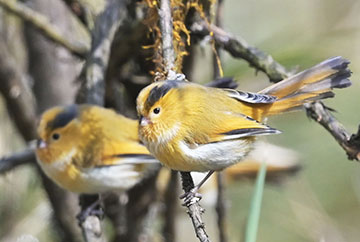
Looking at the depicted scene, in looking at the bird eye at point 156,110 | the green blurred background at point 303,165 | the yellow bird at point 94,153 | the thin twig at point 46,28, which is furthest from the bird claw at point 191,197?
the green blurred background at point 303,165

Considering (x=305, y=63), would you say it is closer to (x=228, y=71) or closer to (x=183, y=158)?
(x=228, y=71)

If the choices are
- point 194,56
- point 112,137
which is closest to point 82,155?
point 112,137

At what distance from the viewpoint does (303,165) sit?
14.3ft

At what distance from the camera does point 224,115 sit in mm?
2719

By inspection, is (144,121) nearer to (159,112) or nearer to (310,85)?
(159,112)

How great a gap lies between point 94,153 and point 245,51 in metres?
1.15

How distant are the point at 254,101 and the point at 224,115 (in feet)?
0.50

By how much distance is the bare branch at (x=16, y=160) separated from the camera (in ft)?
11.7

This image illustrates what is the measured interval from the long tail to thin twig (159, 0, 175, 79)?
581mm

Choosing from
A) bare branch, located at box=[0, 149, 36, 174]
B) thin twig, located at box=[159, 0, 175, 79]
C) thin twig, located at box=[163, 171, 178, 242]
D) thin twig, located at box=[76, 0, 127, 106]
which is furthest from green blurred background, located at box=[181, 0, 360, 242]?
thin twig, located at box=[159, 0, 175, 79]

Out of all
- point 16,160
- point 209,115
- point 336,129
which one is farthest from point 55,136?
point 336,129

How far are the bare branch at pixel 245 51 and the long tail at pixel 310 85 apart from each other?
0.52ft

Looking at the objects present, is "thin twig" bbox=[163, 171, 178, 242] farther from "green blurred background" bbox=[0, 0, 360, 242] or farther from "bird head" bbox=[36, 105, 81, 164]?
"bird head" bbox=[36, 105, 81, 164]

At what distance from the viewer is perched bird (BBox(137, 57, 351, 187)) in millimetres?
2557
